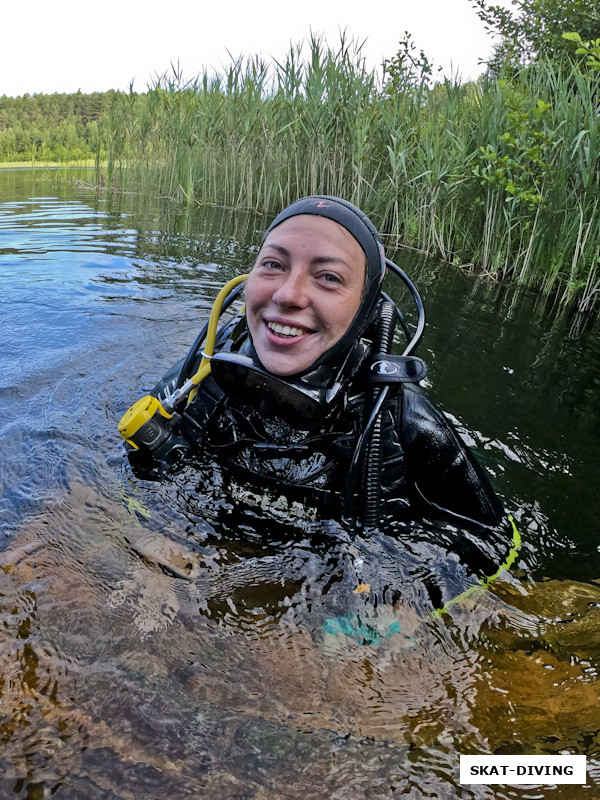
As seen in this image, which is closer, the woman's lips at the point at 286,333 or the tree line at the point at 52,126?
the woman's lips at the point at 286,333

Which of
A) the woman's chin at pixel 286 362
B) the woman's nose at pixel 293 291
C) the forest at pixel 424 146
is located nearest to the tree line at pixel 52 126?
the forest at pixel 424 146

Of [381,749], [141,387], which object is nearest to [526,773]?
[381,749]

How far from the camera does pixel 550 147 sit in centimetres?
603

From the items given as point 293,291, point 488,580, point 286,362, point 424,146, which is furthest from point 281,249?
point 424,146

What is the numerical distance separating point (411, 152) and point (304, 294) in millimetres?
7063

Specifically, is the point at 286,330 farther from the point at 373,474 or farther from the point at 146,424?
the point at 146,424

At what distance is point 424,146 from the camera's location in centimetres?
773

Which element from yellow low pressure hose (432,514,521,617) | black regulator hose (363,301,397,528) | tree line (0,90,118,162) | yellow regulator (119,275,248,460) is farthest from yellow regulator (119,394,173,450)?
tree line (0,90,118,162)

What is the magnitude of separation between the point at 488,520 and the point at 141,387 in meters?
2.37

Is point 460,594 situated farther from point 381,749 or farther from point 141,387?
point 141,387

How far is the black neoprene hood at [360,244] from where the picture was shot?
2.14 meters

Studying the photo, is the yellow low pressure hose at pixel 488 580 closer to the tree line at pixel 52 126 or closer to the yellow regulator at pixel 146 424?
the yellow regulator at pixel 146 424

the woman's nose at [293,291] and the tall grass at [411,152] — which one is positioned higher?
the tall grass at [411,152]

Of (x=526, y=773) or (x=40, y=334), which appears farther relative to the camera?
(x=40, y=334)
